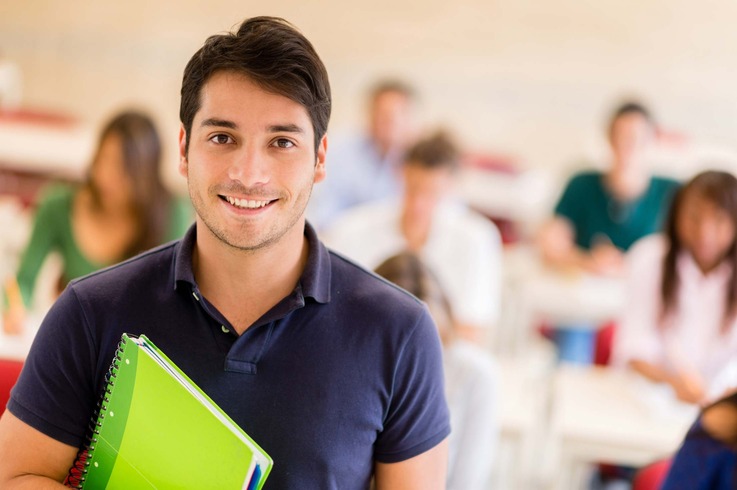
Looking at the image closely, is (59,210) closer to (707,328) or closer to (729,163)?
(707,328)

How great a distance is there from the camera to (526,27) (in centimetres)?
726

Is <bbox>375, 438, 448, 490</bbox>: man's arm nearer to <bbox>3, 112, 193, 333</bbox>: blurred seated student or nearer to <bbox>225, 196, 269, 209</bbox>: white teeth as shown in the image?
<bbox>225, 196, 269, 209</bbox>: white teeth

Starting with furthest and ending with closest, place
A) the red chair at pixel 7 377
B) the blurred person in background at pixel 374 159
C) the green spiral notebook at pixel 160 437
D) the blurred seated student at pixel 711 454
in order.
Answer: the blurred person in background at pixel 374 159 < the blurred seated student at pixel 711 454 < the red chair at pixel 7 377 < the green spiral notebook at pixel 160 437

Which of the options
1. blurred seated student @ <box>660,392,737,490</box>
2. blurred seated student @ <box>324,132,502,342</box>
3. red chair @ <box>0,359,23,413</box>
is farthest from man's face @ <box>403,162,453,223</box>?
red chair @ <box>0,359,23,413</box>

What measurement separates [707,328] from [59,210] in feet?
6.74

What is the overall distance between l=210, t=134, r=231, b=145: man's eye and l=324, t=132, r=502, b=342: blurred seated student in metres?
A: 2.24

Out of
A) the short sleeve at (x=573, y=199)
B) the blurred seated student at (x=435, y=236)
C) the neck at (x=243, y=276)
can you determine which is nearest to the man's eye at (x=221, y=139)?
the neck at (x=243, y=276)

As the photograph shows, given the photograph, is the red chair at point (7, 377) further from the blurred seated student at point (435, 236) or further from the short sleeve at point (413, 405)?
the blurred seated student at point (435, 236)

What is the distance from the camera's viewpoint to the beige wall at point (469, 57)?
7211 millimetres

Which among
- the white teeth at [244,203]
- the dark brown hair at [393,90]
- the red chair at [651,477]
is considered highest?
the dark brown hair at [393,90]

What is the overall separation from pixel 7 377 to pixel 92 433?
57 cm

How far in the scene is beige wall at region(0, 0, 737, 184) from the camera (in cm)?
721

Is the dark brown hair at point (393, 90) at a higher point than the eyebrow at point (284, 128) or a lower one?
higher

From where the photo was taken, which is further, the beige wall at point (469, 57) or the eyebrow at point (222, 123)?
the beige wall at point (469, 57)
